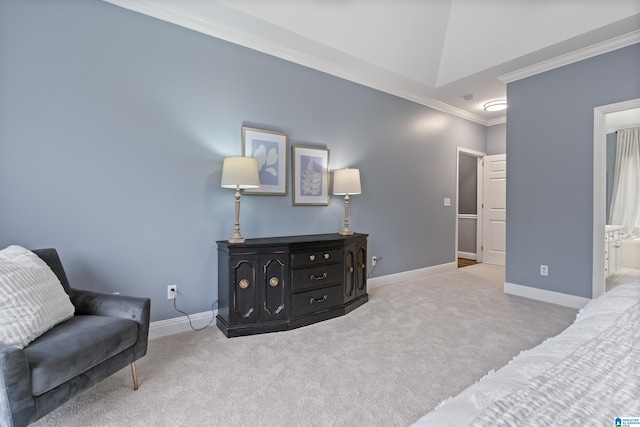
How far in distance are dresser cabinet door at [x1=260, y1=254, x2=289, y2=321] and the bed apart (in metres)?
1.96

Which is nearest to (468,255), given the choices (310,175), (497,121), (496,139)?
(496,139)

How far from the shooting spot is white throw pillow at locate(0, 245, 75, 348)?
4.52 feet

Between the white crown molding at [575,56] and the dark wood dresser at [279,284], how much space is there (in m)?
2.98

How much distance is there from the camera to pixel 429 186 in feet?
15.3

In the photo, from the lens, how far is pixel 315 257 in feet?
9.26

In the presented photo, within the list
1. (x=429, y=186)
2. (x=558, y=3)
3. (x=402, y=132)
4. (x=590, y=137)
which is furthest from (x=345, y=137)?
(x=590, y=137)

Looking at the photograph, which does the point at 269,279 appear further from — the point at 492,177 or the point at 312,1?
the point at 492,177

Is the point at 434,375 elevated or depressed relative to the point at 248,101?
depressed

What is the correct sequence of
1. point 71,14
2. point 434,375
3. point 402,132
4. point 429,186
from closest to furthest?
1. point 434,375
2. point 71,14
3. point 402,132
4. point 429,186

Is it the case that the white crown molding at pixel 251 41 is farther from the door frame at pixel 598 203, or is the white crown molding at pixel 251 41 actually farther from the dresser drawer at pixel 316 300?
the dresser drawer at pixel 316 300

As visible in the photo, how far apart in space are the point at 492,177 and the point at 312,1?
177 inches


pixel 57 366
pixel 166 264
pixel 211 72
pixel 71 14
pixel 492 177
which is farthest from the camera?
pixel 492 177

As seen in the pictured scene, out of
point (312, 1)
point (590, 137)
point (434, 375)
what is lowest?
point (434, 375)

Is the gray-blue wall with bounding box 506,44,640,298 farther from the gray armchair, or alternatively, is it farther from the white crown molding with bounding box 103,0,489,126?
the gray armchair
